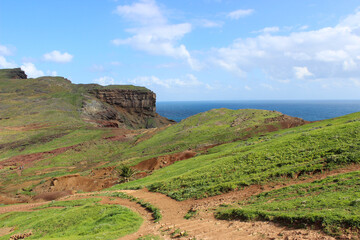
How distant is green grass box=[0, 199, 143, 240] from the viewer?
14.1 metres

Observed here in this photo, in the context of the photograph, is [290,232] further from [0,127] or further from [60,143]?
[0,127]

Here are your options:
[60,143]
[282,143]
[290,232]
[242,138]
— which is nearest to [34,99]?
[60,143]

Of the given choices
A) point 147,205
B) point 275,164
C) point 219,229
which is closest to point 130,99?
point 147,205

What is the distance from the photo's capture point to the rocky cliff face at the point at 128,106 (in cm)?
11088

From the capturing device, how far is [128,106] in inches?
4921

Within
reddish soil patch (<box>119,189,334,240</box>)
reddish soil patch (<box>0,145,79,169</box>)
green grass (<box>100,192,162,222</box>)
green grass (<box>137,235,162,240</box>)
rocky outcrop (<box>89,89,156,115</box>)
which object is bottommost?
reddish soil patch (<box>0,145,79,169</box>)

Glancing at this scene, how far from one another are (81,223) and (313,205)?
1451cm

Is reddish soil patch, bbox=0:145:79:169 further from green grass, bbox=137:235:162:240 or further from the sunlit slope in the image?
green grass, bbox=137:235:162:240

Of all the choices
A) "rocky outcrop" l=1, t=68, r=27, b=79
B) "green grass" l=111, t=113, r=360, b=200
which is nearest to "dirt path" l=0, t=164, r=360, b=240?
"green grass" l=111, t=113, r=360, b=200

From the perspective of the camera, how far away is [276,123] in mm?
45938

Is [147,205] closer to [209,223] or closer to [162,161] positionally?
[209,223]

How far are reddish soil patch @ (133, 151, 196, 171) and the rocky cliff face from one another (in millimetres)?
70759

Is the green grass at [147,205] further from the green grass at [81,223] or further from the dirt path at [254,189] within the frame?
the dirt path at [254,189]

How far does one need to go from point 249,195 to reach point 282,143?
1027 cm
